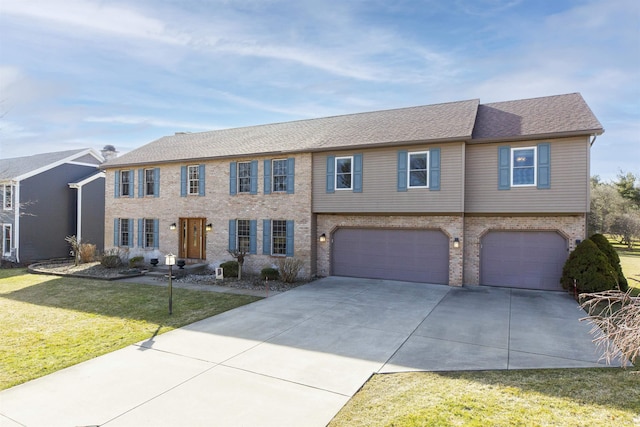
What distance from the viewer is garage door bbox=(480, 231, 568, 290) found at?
488 inches

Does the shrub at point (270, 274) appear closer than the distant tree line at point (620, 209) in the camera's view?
Yes

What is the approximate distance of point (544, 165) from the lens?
39.2 ft

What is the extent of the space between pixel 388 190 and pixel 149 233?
12837mm

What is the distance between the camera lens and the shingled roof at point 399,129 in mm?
12398

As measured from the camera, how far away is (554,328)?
827cm

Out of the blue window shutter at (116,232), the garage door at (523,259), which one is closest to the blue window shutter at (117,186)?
the blue window shutter at (116,232)

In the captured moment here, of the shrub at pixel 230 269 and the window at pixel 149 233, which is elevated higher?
the window at pixel 149 233

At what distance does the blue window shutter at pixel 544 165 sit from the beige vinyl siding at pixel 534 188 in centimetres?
12

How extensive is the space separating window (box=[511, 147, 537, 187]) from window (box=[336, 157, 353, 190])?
19.5 ft

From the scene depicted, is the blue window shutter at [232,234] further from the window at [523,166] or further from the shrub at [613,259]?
the shrub at [613,259]

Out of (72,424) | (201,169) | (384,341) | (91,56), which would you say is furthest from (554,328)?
(91,56)

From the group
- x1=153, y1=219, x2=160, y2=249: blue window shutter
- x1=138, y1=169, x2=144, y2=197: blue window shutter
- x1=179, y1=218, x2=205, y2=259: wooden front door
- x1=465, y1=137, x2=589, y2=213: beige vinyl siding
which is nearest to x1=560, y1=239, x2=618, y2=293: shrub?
x1=465, y1=137, x2=589, y2=213: beige vinyl siding

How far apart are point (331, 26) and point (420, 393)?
37.3 ft

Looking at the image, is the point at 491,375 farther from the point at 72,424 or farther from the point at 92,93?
the point at 92,93
